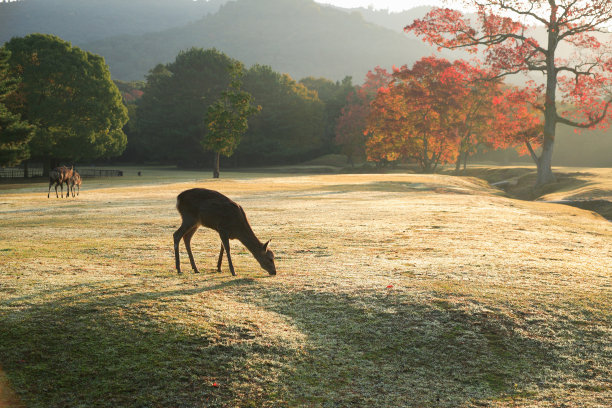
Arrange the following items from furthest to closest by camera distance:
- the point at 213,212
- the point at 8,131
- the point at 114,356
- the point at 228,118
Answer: the point at 228,118
the point at 8,131
the point at 213,212
the point at 114,356

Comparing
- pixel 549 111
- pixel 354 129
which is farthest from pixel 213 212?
pixel 354 129

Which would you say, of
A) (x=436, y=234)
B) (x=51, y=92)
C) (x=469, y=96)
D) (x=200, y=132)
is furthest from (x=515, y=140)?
(x=200, y=132)

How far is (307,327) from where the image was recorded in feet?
23.3

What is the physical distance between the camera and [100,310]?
6965 millimetres

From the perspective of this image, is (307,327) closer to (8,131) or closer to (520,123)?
(8,131)

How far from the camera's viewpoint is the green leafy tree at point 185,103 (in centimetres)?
8512

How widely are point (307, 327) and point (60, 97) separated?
54.1m

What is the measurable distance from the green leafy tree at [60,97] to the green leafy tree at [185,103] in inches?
1118

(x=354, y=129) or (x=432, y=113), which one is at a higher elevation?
(x=354, y=129)

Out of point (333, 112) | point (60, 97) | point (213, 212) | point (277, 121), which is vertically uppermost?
point (333, 112)

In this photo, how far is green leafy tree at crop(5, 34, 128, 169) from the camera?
50.2m

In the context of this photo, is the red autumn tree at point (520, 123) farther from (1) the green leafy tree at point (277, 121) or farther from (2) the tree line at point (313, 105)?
(1) the green leafy tree at point (277, 121)

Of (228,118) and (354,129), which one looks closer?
(228,118)

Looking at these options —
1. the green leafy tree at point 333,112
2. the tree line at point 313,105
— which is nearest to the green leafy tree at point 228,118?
the tree line at point 313,105
